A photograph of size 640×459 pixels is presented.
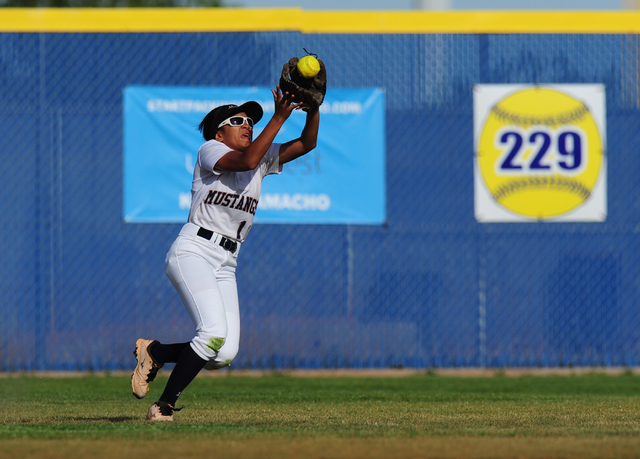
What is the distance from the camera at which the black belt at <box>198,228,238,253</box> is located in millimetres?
5270

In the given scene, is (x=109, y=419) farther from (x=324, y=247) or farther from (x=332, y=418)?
(x=324, y=247)

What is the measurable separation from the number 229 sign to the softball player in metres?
4.55

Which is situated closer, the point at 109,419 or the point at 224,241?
the point at 224,241

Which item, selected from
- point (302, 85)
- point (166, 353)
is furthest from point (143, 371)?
point (302, 85)

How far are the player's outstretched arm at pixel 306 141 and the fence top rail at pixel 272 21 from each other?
4299mm

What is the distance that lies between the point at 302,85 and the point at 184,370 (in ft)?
6.27

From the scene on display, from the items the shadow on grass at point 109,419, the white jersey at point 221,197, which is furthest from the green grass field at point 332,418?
the white jersey at point 221,197

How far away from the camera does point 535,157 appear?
9.62 meters

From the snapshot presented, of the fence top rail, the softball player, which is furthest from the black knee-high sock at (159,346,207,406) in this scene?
the fence top rail

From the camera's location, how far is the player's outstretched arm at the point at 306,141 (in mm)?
5473

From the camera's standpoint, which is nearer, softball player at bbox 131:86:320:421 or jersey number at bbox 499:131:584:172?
softball player at bbox 131:86:320:421

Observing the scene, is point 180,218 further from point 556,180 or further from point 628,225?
point 628,225

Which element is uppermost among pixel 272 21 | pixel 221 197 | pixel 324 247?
pixel 272 21

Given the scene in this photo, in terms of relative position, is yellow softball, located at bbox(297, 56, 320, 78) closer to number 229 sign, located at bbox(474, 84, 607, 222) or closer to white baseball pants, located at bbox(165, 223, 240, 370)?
white baseball pants, located at bbox(165, 223, 240, 370)
